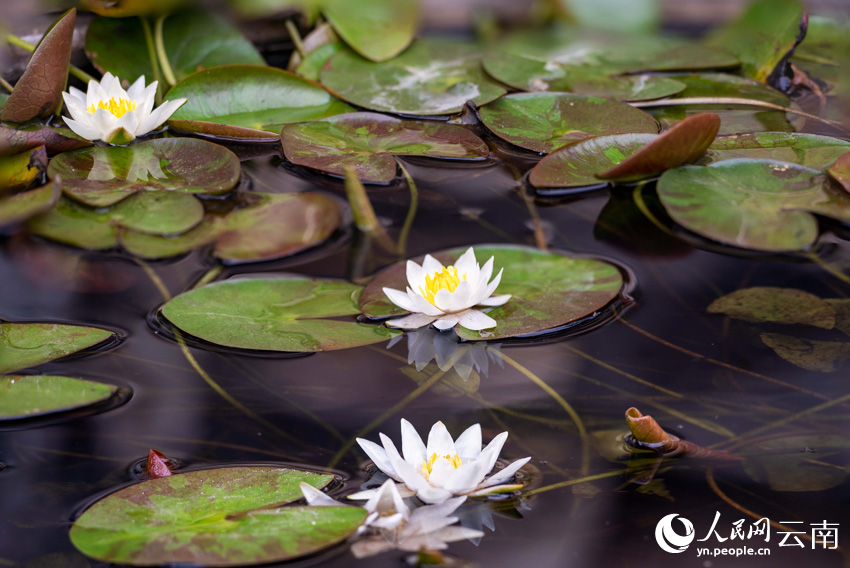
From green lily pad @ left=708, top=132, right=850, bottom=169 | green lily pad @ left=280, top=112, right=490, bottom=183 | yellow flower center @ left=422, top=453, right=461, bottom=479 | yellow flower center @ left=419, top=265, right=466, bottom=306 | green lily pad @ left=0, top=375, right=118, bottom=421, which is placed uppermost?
green lily pad @ left=280, top=112, right=490, bottom=183

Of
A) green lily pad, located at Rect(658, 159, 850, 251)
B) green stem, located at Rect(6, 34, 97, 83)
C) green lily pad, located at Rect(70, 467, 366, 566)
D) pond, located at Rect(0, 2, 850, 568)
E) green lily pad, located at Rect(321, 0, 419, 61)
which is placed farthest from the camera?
green lily pad, located at Rect(321, 0, 419, 61)

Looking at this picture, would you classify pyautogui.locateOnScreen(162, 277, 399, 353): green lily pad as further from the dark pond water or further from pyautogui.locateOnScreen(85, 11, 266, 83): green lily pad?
pyautogui.locateOnScreen(85, 11, 266, 83): green lily pad

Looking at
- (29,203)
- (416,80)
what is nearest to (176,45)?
(416,80)

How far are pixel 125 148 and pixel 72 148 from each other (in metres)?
0.12

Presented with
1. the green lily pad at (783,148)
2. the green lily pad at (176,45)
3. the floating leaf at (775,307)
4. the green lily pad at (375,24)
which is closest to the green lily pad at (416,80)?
the green lily pad at (375,24)

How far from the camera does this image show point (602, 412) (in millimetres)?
1044

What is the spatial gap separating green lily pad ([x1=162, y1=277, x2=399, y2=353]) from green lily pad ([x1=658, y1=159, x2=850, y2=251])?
2.40 feet

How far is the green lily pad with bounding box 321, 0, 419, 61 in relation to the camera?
210cm

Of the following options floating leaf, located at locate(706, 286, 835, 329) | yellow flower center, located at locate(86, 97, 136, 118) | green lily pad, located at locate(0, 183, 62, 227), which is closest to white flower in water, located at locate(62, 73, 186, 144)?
yellow flower center, located at locate(86, 97, 136, 118)

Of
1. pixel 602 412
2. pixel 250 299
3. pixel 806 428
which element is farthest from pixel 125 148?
pixel 806 428

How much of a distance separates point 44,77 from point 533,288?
4.40 ft

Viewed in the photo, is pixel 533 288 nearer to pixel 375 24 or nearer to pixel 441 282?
pixel 441 282

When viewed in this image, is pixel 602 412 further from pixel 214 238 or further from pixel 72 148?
pixel 72 148

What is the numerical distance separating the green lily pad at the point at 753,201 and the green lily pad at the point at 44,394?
1.20 metres
